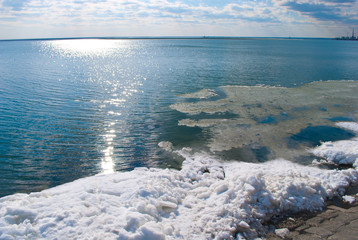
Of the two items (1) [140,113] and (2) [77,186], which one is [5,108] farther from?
(2) [77,186]

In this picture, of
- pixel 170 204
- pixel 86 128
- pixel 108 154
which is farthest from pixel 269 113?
pixel 86 128

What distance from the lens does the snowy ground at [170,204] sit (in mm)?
7852

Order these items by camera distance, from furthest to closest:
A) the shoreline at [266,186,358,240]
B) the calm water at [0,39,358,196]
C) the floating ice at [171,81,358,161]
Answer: the floating ice at [171,81,358,161] < the calm water at [0,39,358,196] < the shoreline at [266,186,358,240]

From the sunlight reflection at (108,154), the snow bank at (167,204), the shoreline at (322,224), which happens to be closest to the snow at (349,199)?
the shoreline at (322,224)

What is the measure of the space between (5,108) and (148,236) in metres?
22.5

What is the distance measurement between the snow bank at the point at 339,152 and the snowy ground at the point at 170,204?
1747mm

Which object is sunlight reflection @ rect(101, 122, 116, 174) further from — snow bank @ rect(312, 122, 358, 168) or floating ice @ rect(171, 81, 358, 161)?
snow bank @ rect(312, 122, 358, 168)

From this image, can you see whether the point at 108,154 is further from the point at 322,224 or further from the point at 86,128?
the point at 322,224

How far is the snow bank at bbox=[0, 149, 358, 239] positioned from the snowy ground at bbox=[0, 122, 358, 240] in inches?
1.1

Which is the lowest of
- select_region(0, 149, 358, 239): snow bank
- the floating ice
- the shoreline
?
the shoreline

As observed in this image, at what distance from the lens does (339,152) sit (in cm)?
1459

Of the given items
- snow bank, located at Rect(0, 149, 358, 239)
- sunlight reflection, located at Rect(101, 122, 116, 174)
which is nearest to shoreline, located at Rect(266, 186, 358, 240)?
snow bank, located at Rect(0, 149, 358, 239)

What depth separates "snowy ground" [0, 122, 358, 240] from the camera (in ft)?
25.8

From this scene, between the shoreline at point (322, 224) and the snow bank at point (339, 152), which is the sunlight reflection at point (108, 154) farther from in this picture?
the snow bank at point (339, 152)
